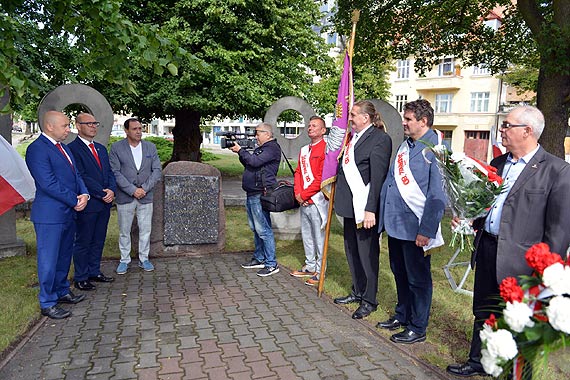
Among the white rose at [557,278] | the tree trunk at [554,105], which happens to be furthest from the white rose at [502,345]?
the tree trunk at [554,105]

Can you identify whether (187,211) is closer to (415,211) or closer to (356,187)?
(356,187)

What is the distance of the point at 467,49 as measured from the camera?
13641mm

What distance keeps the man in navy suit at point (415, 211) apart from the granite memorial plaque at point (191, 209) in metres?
3.40

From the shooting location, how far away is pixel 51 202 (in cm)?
447

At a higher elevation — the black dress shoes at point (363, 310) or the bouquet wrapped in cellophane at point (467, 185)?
the bouquet wrapped in cellophane at point (467, 185)

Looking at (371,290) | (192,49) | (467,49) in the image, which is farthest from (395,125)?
(192,49)

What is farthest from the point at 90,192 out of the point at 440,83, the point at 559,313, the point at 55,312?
the point at 440,83

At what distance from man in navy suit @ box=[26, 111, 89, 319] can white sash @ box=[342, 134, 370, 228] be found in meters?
2.87

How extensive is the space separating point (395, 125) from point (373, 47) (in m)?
6.22

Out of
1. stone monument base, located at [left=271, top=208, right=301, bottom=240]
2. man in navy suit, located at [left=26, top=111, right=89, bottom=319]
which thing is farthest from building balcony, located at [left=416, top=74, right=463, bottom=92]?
man in navy suit, located at [left=26, top=111, right=89, bottom=319]

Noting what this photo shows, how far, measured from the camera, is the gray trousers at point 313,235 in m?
5.60

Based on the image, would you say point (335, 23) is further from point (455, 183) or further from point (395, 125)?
point (455, 183)

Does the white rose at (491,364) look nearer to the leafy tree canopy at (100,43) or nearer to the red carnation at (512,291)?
the red carnation at (512,291)

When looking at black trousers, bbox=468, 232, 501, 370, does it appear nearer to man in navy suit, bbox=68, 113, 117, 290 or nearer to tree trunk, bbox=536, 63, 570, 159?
man in navy suit, bbox=68, 113, 117, 290
